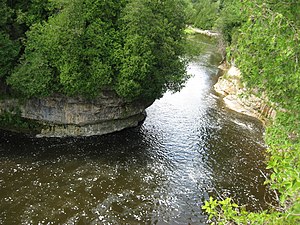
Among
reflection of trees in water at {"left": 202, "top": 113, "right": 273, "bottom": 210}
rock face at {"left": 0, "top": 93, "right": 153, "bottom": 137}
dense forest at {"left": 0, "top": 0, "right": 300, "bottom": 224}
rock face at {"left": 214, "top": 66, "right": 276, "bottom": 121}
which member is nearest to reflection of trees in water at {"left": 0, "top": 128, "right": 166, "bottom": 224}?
rock face at {"left": 0, "top": 93, "right": 153, "bottom": 137}

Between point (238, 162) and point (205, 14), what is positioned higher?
point (205, 14)

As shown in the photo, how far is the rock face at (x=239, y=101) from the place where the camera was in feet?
116

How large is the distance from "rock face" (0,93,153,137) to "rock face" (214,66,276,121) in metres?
13.4

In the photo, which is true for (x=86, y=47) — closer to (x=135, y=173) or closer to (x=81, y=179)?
(x=81, y=179)

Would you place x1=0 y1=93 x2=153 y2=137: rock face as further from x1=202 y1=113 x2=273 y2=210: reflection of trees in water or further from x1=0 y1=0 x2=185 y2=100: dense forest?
x1=202 y1=113 x2=273 y2=210: reflection of trees in water

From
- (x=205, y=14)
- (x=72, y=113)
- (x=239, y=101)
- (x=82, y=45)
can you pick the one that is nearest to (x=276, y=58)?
(x=82, y=45)

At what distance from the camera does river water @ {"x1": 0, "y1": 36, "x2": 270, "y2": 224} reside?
1812 cm

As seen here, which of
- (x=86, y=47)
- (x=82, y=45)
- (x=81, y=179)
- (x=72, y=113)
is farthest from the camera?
(x=72, y=113)

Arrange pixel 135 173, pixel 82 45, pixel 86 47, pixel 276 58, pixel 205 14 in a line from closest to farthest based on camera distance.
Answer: pixel 276 58, pixel 135 173, pixel 82 45, pixel 86 47, pixel 205 14

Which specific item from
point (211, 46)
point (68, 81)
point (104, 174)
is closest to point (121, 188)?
point (104, 174)

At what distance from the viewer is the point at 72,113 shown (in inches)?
1006

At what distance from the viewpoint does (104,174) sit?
21859 mm

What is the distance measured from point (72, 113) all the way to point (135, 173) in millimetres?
7825

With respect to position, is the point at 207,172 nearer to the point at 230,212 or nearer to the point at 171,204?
the point at 171,204
